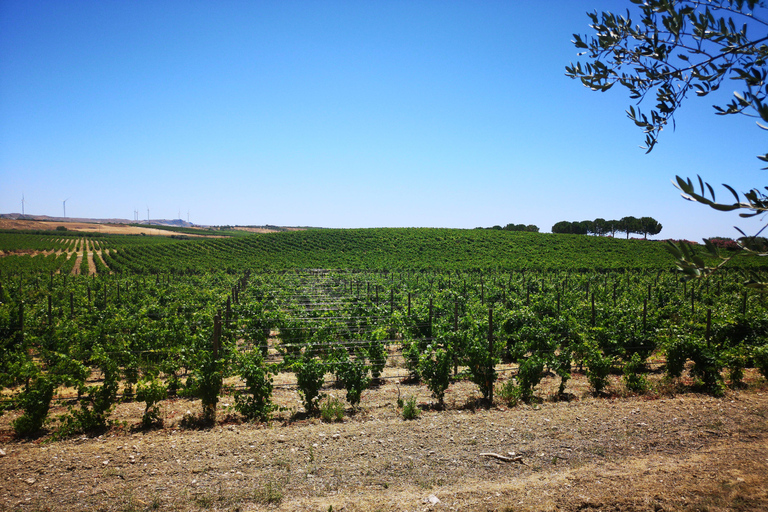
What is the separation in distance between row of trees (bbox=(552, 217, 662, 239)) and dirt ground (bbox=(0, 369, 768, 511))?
104 metres

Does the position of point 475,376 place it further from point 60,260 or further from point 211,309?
point 60,260

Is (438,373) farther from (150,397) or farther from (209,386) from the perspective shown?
(150,397)

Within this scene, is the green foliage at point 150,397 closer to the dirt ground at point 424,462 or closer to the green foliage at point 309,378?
the dirt ground at point 424,462

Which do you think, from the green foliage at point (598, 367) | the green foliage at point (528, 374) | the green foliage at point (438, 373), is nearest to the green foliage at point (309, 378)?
the green foliage at point (438, 373)

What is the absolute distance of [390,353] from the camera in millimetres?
14219

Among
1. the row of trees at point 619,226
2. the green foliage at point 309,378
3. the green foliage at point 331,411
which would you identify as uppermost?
the row of trees at point 619,226

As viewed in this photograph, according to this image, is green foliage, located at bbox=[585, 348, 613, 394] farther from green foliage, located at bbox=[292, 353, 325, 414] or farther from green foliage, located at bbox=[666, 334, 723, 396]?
green foliage, located at bbox=[292, 353, 325, 414]

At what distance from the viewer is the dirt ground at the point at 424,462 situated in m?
4.61

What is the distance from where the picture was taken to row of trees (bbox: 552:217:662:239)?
319 feet

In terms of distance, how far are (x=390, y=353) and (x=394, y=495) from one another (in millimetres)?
9396

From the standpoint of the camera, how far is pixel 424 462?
5.70m

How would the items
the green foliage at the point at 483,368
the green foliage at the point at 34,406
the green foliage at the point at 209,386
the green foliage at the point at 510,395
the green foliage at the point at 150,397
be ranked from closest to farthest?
the green foliage at the point at 34,406, the green foliage at the point at 150,397, the green foliage at the point at 209,386, the green foliage at the point at 510,395, the green foliage at the point at 483,368

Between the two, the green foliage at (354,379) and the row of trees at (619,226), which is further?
the row of trees at (619,226)

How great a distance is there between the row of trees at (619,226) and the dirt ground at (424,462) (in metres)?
104
